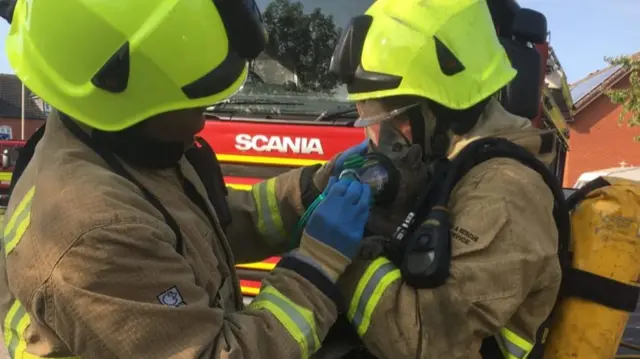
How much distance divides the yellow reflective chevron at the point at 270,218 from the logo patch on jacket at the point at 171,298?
2.74 feet

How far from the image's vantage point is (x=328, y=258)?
174 centimetres

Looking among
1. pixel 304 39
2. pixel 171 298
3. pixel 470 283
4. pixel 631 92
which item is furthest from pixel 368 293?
pixel 631 92

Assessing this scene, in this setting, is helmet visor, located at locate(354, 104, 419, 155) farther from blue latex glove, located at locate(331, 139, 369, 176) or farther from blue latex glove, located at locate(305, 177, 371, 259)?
blue latex glove, located at locate(305, 177, 371, 259)

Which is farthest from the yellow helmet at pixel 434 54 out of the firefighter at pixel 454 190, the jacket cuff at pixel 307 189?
the jacket cuff at pixel 307 189

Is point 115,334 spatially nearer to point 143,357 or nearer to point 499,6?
point 143,357

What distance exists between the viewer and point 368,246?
1849mm

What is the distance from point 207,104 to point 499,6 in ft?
6.47

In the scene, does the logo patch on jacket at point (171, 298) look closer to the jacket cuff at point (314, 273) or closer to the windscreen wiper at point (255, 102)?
the jacket cuff at point (314, 273)

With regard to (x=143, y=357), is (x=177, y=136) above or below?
above

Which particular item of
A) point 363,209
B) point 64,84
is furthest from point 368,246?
point 64,84

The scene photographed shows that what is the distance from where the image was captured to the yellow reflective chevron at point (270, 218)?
2.39 metres

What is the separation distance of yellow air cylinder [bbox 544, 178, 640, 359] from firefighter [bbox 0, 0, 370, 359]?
679 mm

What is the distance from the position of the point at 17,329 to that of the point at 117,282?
1.22 ft

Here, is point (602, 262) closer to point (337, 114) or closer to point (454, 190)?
point (454, 190)
